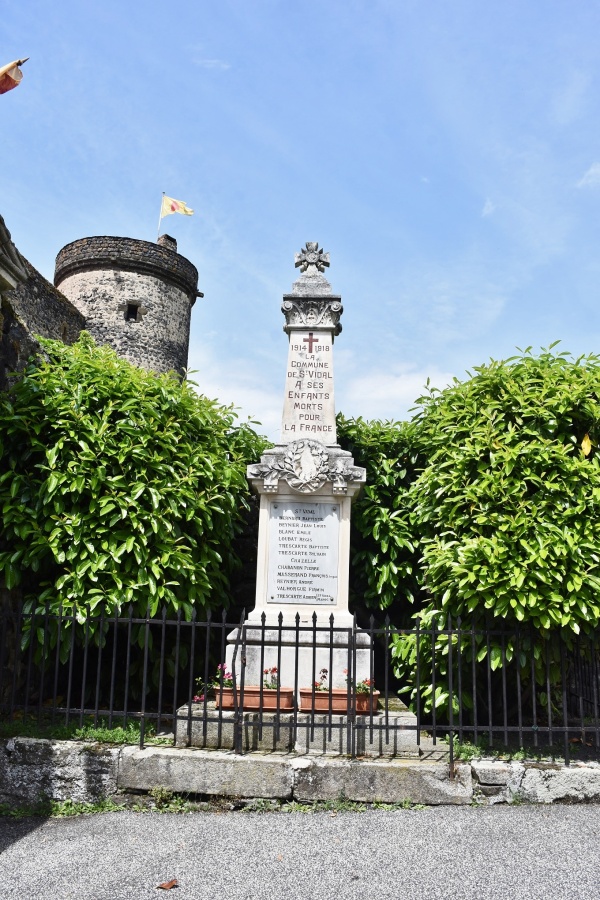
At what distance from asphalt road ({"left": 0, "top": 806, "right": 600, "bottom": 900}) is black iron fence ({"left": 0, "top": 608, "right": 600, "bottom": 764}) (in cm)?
59

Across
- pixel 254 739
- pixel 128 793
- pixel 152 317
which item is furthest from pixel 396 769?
pixel 152 317

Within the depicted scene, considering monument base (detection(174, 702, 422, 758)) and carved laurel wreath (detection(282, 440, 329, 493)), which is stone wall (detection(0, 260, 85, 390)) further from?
monument base (detection(174, 702, 422, 758))

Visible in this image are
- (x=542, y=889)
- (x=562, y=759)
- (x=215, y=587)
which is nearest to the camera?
(x=542, y=889)

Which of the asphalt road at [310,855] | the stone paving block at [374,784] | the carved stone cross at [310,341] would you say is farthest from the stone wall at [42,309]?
the stone paving block at [374,784]

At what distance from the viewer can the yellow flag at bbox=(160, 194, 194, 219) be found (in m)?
23.7

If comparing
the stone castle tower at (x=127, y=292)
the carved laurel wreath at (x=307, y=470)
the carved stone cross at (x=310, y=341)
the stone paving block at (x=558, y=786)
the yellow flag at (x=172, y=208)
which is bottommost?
the stone paving block at (x=558, y=786)

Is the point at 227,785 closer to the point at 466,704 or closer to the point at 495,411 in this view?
the point at 466,704

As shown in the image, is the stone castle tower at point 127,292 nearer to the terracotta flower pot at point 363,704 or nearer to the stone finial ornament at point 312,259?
the stone finial ornament at point 312,259

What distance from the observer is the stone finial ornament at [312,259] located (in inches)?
289

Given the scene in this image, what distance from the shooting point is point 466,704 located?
5.68m

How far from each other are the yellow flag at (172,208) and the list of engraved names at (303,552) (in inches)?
778

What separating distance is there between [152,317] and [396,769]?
1855 cm

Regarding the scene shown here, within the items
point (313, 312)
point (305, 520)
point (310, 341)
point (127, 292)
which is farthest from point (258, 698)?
point (127, 292)

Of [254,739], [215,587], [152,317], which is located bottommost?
[254,739]
